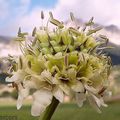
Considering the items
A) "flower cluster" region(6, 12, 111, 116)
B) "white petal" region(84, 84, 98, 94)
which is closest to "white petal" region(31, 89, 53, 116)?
"flower cluster" region(6, 12, 111, 116)

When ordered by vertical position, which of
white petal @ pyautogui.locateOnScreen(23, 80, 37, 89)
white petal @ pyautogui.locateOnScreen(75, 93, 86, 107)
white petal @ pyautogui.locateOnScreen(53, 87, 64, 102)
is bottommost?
white petal @ pyautogui.locateOnScreen(75, 93, 86, 107)

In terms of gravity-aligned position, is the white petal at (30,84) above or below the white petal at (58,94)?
above

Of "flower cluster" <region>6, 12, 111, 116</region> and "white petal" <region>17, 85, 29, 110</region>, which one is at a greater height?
"flower cluster" <region>6, 12, 111, 116</region>

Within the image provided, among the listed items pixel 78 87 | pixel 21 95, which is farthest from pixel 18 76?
pixel 78 87

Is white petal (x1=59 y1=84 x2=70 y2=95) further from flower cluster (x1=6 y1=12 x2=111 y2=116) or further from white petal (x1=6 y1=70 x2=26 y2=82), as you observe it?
white petal (x1=6 y1=70 x2=26 y2=82)

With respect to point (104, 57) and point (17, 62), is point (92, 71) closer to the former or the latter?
point (104, 57)

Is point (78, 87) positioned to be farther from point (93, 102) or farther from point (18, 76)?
point (18, 76)

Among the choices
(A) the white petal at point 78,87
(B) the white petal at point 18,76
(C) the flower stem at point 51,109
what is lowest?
(C) the flower stem at point 51,109

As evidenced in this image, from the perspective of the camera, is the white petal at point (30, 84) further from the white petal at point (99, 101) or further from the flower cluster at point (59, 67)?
the white petal at point (99, 101)

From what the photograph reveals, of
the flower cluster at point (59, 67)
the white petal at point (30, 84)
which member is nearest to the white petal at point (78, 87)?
the flower cluster at point (59, 67)
